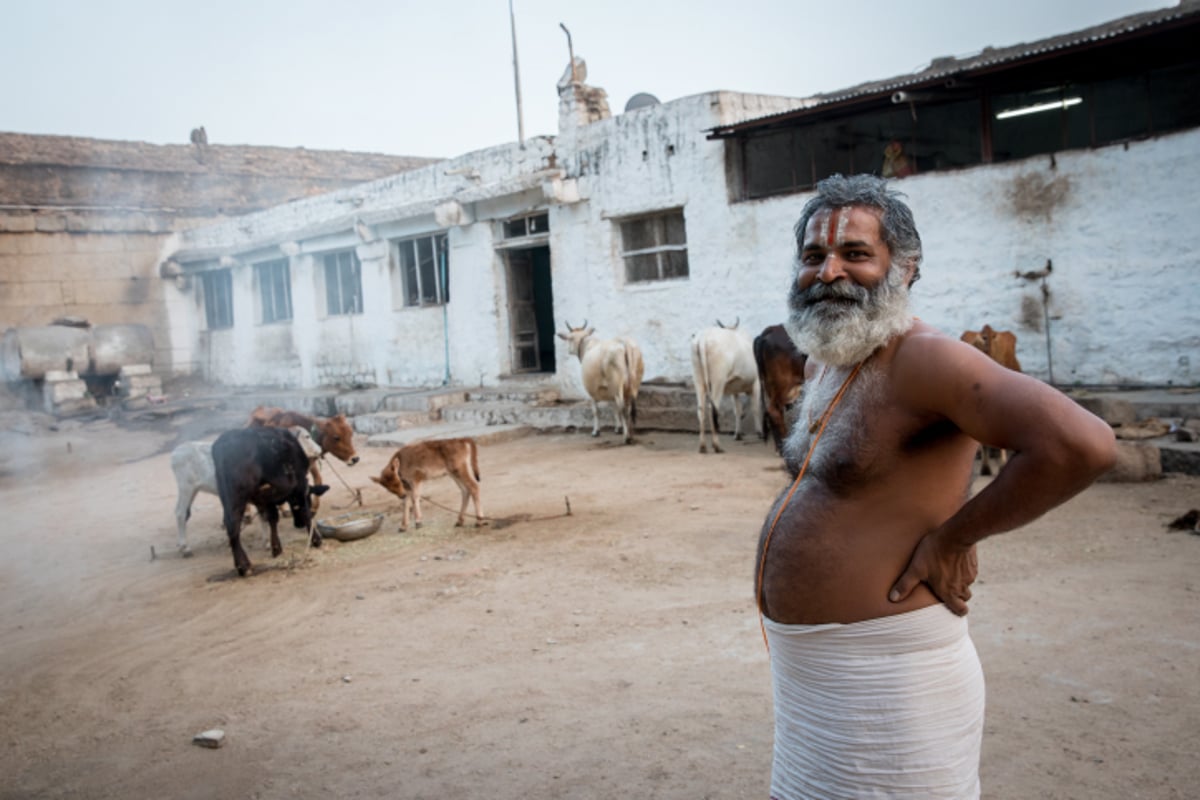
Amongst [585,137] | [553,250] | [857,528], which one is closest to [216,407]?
[553,250]

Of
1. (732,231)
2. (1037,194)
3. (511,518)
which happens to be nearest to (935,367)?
(511,518)

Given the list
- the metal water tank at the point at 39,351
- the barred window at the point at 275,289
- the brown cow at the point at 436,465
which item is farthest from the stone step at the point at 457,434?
the metal water tank at the point at 39,351

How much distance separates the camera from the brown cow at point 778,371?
32.7 ft

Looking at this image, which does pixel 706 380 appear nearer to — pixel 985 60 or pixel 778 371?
pixel 778 371

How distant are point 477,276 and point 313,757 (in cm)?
1327

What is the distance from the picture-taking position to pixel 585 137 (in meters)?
14.7

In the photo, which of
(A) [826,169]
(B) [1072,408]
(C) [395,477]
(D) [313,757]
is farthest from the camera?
(A) [826,169]

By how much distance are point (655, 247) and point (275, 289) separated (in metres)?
10.8

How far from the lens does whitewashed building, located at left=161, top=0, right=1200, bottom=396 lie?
31.9 ft

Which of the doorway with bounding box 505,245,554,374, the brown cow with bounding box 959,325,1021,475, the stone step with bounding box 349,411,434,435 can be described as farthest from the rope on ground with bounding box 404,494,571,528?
the doorway with bounding box 505,245,554,374

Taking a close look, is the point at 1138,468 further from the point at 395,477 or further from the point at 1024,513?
the point at 1024,513

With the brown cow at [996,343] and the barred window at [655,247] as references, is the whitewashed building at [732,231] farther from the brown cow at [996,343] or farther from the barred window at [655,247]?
the brown cow at [996,343]

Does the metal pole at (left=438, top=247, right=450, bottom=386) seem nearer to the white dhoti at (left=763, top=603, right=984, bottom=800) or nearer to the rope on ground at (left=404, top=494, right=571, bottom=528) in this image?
the rope on ground at (left=404, top=494, right=571, bottom=528)

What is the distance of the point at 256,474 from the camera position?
6.93 m
